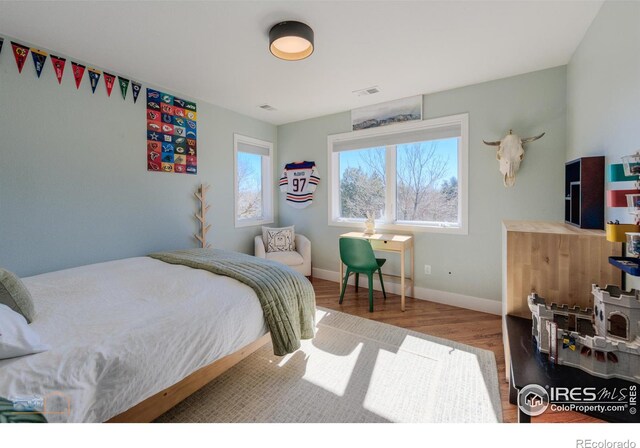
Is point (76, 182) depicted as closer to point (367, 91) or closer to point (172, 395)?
point (172, 395)

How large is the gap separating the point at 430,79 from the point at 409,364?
108 inches

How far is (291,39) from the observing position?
6.24 feet

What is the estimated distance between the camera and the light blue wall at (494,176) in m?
2.60

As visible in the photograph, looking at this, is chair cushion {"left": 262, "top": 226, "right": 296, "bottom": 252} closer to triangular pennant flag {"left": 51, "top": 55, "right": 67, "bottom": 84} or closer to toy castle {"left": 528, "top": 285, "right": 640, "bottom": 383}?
triangular pennant flag {"left": 51, "top": 55, "right": 67, "bottom": 84}

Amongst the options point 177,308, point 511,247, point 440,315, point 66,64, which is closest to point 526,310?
point 511,247

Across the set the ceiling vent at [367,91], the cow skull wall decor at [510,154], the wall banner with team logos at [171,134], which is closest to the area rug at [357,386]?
the cow skull wall decor at [510,154]

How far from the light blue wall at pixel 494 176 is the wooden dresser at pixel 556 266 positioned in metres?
1.36

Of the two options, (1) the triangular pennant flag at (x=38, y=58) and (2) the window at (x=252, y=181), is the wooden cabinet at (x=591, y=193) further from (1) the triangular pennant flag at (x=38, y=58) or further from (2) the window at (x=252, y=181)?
(1) the triangular pennant flag at (x=38, y=58)

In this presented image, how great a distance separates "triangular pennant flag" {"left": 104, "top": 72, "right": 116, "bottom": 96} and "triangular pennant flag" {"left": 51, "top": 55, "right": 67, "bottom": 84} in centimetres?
30

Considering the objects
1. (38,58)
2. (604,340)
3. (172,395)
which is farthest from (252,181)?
(604,340)

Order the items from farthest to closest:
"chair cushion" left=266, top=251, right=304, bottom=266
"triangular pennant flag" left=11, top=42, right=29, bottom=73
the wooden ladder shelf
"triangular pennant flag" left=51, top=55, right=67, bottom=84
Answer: "chair cushion" left=266, top=251, right=304, bottom=266 → the wooden ladder shelf → "triangular pennant flag" left=51, top=55, right=67, bottom=84 → "triangular pennant flag" left=11, top=42, right=29, bottom=73

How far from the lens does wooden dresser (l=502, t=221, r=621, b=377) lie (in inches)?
55.5

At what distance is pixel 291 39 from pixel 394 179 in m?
2.22

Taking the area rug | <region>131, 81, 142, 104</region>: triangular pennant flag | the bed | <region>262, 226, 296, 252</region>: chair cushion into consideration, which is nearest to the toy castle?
the area rug
